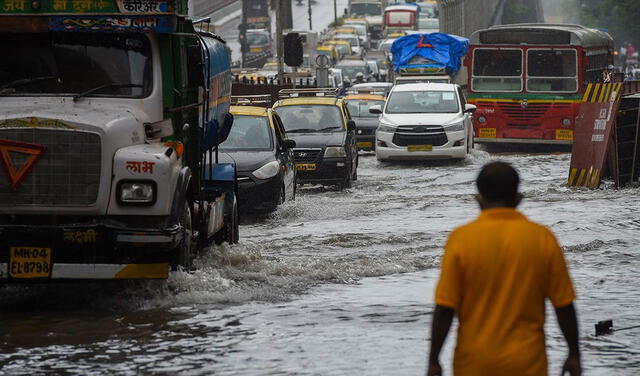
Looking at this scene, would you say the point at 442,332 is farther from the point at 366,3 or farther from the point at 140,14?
the point at 366,3

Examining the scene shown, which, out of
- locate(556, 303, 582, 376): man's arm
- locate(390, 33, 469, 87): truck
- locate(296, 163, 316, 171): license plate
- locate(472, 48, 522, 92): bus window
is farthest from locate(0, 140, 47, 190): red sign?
locate(390, 33, 469, 87): truck

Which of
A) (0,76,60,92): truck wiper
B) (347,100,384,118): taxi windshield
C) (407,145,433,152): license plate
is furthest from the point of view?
(347,100,384,118): taxi windshield

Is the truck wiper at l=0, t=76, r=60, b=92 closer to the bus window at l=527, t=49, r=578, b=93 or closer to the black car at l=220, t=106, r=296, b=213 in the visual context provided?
the black car at l=220, t=106, r=296, b=213

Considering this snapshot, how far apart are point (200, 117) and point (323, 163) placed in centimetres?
1147

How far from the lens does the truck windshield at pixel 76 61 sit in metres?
12.2

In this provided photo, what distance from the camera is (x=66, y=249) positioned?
449 inches

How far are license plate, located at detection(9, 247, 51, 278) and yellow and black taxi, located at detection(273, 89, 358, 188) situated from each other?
1408 centimetres

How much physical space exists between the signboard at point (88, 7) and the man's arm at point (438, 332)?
652 centimetres

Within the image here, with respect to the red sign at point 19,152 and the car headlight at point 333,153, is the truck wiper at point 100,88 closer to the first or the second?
the red sign at point 19,152

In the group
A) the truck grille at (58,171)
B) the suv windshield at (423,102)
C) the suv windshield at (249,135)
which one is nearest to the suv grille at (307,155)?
the suv windshield at (249,135)

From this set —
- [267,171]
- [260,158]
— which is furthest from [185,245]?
[260,158]

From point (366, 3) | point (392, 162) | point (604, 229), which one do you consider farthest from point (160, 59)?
point (366, 3)

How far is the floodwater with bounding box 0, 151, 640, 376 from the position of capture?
31.8 ft

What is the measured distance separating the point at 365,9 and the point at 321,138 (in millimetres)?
90121
